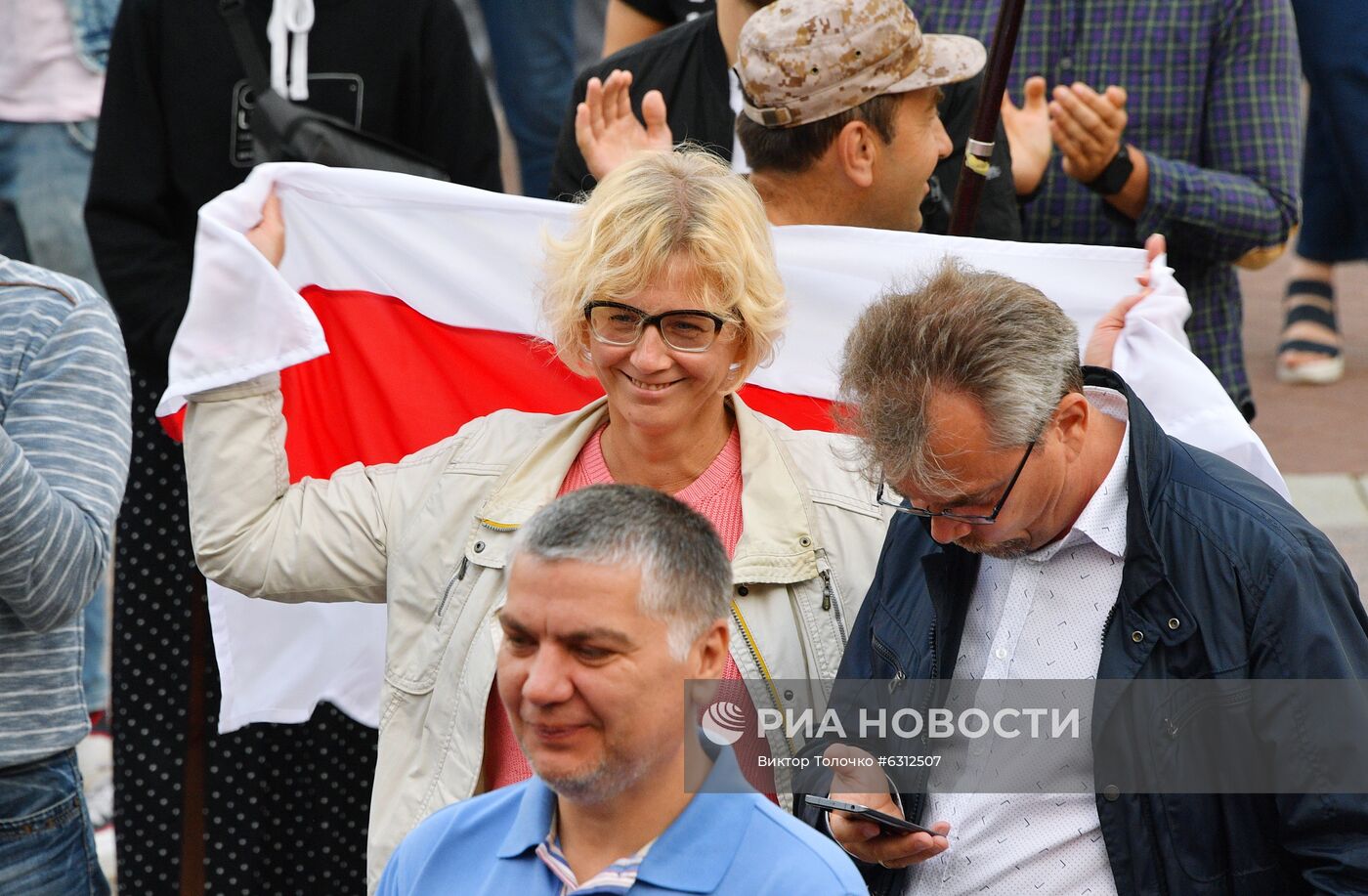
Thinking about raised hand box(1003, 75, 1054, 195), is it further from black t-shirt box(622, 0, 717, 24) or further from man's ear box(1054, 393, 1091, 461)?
man's ear box(1054, 393, 1091, 461)

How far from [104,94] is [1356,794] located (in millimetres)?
3346

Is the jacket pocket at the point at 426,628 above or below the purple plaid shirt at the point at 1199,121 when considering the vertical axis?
below

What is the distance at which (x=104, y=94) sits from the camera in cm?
446

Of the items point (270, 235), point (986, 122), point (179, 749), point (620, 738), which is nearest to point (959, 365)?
point (620, 738)

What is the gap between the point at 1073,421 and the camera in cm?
287

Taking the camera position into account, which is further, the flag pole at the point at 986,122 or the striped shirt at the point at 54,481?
the flag pole at the point at 986,122

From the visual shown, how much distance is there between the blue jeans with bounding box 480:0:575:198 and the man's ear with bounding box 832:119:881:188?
2.86 meters

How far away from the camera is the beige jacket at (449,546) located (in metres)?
3.14

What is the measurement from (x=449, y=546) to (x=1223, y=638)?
1379 mm

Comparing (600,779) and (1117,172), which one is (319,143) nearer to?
(1117,172)

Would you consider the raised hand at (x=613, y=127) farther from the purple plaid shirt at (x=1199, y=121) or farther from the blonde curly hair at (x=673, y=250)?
the purple plaid shirt at (x=1199, y=121)

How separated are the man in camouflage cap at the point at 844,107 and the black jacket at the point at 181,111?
102 centimetres

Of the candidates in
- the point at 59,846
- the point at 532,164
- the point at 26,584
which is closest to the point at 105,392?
the point at 26,584

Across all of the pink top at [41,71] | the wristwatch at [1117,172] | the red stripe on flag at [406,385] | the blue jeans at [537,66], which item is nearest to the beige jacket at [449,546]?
the red stripe on flag at [406,385]
